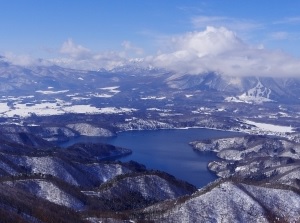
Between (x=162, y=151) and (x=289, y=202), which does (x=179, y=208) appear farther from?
(x=162, y=151)

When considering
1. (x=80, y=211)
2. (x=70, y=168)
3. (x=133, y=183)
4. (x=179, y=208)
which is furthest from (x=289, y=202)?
(x=70, y=168)

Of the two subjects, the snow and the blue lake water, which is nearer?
the snow

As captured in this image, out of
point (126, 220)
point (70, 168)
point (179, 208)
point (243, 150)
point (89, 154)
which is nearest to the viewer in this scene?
point (126, 220)

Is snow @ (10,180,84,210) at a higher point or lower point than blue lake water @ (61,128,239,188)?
higher

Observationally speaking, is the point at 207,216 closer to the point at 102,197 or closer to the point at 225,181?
the point at 225,181

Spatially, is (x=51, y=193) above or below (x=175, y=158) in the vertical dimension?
above

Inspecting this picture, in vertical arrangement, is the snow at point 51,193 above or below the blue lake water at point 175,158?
above

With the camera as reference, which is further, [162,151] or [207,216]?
[162,151]

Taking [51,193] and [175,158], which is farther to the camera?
[175,158]

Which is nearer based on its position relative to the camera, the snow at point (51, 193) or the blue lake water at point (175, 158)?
the snow at point (51, 193)

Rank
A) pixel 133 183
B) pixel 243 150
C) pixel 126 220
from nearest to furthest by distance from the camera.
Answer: pixel 126 220, pixel 133 183, pixel 243 150
